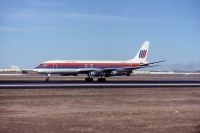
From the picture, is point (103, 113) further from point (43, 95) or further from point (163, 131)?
point (43, 95)

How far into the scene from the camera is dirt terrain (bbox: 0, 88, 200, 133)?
18375 mm

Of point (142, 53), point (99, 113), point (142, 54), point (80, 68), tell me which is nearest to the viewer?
point (99, 113)

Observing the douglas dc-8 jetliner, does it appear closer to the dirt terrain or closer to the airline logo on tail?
the airline logo on tail

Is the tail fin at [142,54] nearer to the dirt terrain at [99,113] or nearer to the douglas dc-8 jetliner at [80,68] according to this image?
the douglas dc-8 jetliner at [80,68]

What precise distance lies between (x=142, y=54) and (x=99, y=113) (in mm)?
62279

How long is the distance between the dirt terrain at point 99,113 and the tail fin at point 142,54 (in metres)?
48.9

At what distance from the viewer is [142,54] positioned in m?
83.9

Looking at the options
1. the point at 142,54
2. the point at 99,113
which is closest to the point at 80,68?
the point at 142,54

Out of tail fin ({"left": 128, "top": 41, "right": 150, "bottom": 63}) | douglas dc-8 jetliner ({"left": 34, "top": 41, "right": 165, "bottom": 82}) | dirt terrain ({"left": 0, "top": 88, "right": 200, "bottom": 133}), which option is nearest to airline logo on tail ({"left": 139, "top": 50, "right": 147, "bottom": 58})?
tail fin ({"left": 128, "top": 41, "right": 150, "bottom": 63})

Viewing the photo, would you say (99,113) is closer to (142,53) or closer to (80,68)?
(80,68)

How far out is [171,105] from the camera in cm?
2683

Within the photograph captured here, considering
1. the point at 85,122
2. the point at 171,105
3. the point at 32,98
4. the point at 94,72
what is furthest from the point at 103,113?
the point at 94,72

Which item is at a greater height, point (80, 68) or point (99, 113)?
point (80, 68)

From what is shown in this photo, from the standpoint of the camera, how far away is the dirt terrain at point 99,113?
723 inches
